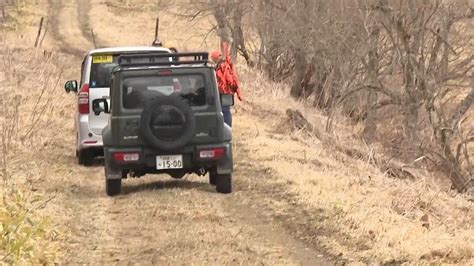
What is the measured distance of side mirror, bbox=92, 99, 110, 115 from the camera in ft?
41.5

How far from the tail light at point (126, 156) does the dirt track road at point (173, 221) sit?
50 centimetres

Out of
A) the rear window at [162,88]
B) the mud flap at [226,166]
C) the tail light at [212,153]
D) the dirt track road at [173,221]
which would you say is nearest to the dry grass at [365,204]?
the dirt track road at [173,221]

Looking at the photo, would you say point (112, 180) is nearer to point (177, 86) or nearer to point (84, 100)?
point (177, 86)

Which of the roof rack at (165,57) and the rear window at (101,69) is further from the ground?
the roof rack at (165,57)

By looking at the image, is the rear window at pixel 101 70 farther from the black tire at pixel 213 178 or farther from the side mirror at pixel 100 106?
the black tire at pixel 213 178

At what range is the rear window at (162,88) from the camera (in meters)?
11.0

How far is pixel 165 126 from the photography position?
10758mm

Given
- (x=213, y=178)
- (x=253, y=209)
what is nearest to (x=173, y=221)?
(x=253, y=209)

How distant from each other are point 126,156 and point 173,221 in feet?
5.31

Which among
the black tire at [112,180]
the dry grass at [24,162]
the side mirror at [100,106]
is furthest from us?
the side mirror at [100,106]

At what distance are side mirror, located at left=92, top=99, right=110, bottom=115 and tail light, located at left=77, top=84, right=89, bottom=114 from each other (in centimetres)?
18

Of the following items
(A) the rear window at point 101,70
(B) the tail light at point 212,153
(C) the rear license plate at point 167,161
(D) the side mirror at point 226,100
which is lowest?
(C) the rear license plate at point 167,161

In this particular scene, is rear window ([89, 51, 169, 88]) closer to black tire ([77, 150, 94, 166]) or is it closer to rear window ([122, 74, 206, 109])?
black tire ([77, 150, 94, 166])

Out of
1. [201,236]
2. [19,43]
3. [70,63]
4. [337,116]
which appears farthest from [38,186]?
[19,43]
